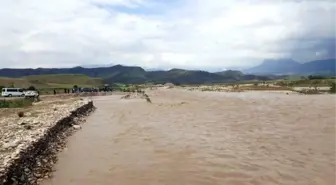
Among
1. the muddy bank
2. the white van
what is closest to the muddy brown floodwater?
the muddy bank

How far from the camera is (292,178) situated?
14.0 metres

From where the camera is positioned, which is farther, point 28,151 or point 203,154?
point 203,154

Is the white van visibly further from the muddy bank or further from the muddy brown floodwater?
the muddy bank

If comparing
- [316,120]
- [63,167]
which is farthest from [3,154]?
[316,120]

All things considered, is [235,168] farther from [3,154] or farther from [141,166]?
[3,154]

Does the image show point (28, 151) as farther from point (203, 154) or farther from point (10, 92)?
point (10, 92)

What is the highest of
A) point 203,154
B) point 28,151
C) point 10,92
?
point 10,92

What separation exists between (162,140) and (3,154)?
10.3 metres

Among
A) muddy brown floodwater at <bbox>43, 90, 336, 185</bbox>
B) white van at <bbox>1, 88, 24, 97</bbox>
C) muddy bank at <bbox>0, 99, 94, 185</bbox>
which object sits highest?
white van at <bbox>1, 88, 24, 97</bbox>

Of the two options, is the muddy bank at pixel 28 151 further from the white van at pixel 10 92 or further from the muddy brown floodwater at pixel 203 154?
the white van at pixel 10 92

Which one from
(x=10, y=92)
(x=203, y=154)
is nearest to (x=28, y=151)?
(x=203, y=154)

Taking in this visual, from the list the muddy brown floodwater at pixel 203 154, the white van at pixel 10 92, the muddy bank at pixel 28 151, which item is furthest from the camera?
the white van at pixel 10 92

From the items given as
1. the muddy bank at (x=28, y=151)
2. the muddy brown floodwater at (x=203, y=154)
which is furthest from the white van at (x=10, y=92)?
the muddy bank at (x=28, y=151)

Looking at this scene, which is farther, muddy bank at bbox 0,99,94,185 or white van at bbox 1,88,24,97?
white van at bbox 1,88,24,97
